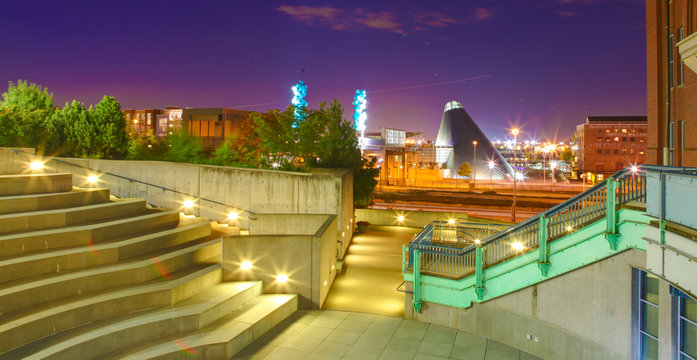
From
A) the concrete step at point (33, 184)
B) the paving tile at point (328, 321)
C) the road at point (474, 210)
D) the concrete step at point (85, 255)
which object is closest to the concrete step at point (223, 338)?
the paving tile at point (328, 321)

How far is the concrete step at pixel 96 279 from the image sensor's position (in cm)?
833

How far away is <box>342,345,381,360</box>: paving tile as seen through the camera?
8711mm

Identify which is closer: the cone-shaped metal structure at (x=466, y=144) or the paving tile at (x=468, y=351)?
the paving tile at (x=468, y=351)

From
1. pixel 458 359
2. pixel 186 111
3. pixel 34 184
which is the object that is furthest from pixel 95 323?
pixel 186 111

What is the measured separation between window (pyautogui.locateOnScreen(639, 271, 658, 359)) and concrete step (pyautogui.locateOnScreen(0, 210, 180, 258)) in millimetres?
12350

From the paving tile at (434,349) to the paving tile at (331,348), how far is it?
1608mm

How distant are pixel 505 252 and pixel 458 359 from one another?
295 centimetres

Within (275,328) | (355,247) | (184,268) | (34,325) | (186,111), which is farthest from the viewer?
(186,111)

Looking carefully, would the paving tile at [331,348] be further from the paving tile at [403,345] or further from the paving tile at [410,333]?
the paving tile at [410,333]

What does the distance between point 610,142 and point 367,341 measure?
111 meters

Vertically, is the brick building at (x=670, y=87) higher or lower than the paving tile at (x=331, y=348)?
higher

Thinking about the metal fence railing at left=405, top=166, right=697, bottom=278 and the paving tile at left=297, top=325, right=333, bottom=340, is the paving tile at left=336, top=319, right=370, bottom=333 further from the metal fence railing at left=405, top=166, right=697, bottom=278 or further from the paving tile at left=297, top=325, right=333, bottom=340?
the metal fence railing at left=405, top=166, right=697, bottom=278

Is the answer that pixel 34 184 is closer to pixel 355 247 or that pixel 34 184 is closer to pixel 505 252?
pixel 355 247

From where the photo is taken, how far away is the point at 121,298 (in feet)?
29.6
